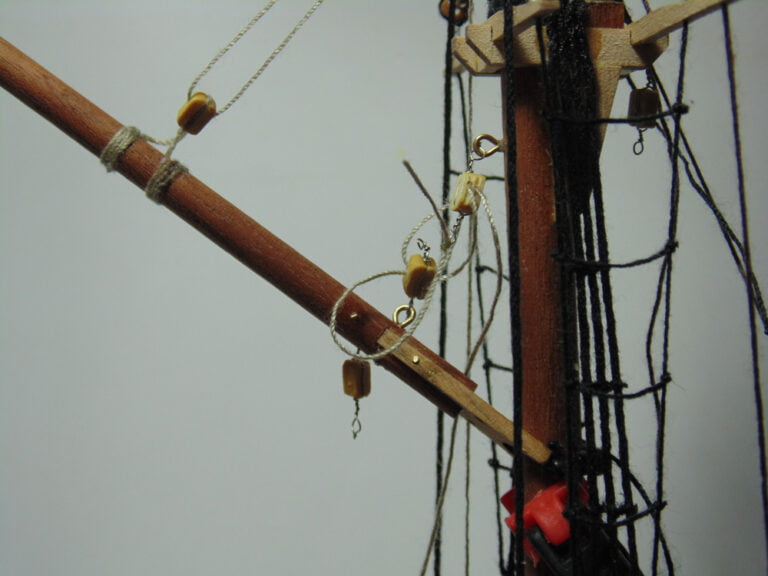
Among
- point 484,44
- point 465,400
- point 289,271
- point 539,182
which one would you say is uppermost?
point 484,44

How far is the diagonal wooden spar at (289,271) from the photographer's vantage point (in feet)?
2.46

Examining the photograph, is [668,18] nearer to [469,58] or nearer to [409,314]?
[469,58]

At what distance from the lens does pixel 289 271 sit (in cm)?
76

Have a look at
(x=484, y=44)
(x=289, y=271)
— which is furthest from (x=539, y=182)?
(x=289, y=271)

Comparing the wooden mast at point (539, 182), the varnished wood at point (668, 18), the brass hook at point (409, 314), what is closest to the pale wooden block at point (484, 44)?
the wooden mast at point (539, 182)

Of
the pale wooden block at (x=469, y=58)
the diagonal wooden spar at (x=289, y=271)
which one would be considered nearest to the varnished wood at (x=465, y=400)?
the diagonal wooden spar at (x=289, y=271)

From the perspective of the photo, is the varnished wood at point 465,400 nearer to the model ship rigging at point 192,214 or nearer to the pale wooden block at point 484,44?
the model ship rigging at point 192,214

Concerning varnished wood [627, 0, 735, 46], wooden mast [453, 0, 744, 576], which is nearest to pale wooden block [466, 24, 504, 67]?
wooden mast [453, 0, 744, 576]

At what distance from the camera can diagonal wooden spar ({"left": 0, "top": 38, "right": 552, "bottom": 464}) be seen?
29.5 inches

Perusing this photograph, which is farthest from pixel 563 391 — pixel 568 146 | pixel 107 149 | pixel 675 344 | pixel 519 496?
pixel 107 149

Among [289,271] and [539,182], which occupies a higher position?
[539,182]

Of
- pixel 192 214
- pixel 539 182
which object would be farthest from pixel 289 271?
pixel 539 182

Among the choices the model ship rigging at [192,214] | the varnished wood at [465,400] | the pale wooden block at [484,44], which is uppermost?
the pale wooden block at [484,44]

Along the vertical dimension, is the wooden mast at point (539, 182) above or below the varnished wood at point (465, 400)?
above
